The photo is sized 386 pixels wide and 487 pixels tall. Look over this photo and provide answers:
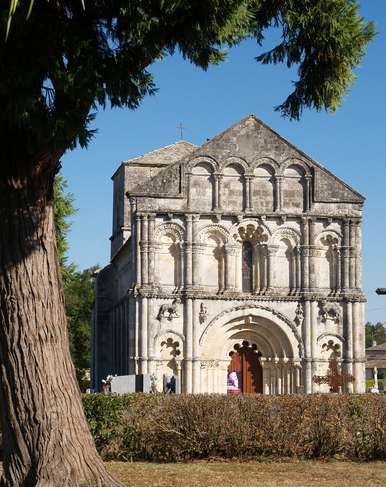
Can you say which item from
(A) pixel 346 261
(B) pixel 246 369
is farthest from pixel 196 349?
(A) pixel 346 261

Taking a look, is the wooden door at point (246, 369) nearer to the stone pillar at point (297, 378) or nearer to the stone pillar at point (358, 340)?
the stone pillar at point (297, 378)

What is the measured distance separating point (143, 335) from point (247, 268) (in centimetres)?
505

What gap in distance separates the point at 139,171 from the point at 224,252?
15.4 m

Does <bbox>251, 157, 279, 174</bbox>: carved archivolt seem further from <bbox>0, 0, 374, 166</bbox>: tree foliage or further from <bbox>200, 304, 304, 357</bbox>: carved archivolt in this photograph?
<bbox>0, 0, 374, 166</bbox>: tree foliage

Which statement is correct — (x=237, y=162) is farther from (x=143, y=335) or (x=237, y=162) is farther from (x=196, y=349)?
(x=143, y=335)

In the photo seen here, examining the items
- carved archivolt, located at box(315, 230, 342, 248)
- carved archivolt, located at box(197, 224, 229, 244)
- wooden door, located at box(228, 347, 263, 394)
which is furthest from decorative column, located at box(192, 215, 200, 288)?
carved archivolt, located at box(315, 230, 342, 248)

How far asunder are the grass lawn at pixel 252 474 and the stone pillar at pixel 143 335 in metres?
16.5

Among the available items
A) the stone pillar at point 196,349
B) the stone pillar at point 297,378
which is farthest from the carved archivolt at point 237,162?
the stone pillar at point 297,378

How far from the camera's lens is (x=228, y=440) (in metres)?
18.7

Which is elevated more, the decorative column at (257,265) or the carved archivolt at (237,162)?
the carved archivolt at (237,162)

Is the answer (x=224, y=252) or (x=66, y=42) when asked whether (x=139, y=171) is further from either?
(x=66, y=42)

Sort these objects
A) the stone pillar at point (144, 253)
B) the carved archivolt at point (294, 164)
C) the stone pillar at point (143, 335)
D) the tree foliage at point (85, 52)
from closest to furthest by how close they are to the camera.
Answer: the tree foliage at point (85, 52)
the stone pillar at point (143, 335)
the stone pillar at point (144, 253)
the carved archivolt at point (294, 164)

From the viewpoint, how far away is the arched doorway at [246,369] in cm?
3725

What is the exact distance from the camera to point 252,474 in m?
16.4
